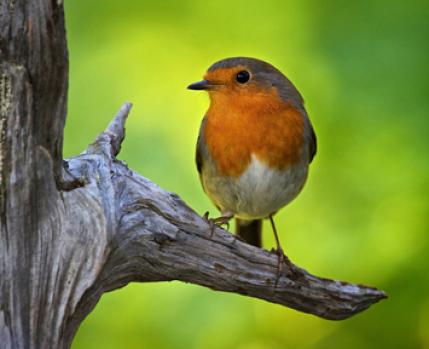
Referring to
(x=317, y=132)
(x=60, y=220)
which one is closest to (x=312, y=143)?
(x=317, y=132)

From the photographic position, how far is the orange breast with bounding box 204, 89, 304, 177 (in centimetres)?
390

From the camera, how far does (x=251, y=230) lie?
479 cm

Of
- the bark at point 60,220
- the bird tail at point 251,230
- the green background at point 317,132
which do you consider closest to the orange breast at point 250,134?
the green background at point 317,132

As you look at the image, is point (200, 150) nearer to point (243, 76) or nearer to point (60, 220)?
point (243, 76)

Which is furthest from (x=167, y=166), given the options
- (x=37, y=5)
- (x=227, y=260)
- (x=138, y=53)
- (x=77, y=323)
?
(x=37, y=5)

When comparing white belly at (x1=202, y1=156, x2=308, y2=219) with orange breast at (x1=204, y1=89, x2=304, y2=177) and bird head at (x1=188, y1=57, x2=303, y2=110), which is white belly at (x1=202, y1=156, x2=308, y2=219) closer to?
orange breast at (x1=204, y1=89, x2=304, y2=177)

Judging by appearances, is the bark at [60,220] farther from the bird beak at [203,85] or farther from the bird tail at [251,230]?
the bird tail at [251,230]

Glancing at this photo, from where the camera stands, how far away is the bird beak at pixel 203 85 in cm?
400

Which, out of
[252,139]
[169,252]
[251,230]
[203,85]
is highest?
[203,85]

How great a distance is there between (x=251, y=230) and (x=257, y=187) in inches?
35.3

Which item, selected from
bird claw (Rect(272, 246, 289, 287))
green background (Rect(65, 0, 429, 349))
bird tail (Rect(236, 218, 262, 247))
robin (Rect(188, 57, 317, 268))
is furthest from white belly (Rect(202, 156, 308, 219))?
bird tail (Rect(236, 218, 262, 247))

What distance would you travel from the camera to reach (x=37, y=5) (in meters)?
2.32

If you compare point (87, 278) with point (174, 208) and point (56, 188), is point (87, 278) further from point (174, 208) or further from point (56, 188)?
point (174, 208)

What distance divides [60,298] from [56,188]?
337 millimetres
